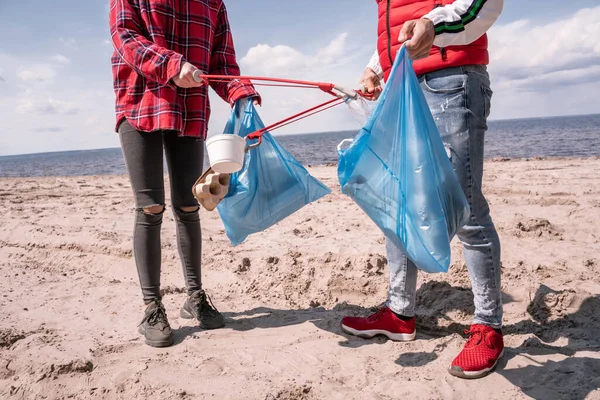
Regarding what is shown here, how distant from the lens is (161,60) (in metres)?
1.69

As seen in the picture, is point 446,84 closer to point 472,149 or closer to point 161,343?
point 472,149

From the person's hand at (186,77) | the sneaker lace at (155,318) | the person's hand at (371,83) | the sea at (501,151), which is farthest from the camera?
the sea at (501,151)

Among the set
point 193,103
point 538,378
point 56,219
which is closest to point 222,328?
point 193,103

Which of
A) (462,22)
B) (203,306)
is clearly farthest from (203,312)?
(462,22)

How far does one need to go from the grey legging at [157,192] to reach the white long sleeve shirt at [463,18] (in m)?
1.18

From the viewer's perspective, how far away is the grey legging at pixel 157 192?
74.0 inches

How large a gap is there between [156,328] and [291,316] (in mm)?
690

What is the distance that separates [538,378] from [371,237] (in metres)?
1.98

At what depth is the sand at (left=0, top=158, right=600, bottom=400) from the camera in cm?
157

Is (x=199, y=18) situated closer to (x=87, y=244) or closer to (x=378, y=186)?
(x=378, y=186)

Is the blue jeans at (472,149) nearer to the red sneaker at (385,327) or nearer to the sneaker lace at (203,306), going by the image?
the red sneaker at (385,327)

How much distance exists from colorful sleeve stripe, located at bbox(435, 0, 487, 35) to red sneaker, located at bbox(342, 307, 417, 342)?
47.2 inches

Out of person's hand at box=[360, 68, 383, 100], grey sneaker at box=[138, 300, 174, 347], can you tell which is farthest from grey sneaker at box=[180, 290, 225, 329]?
person's hand at box=[360, 68, 383, 100]

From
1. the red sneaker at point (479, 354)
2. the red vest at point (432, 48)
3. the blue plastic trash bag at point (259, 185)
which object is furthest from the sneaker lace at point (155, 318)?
the red vest at point (432, 48)
